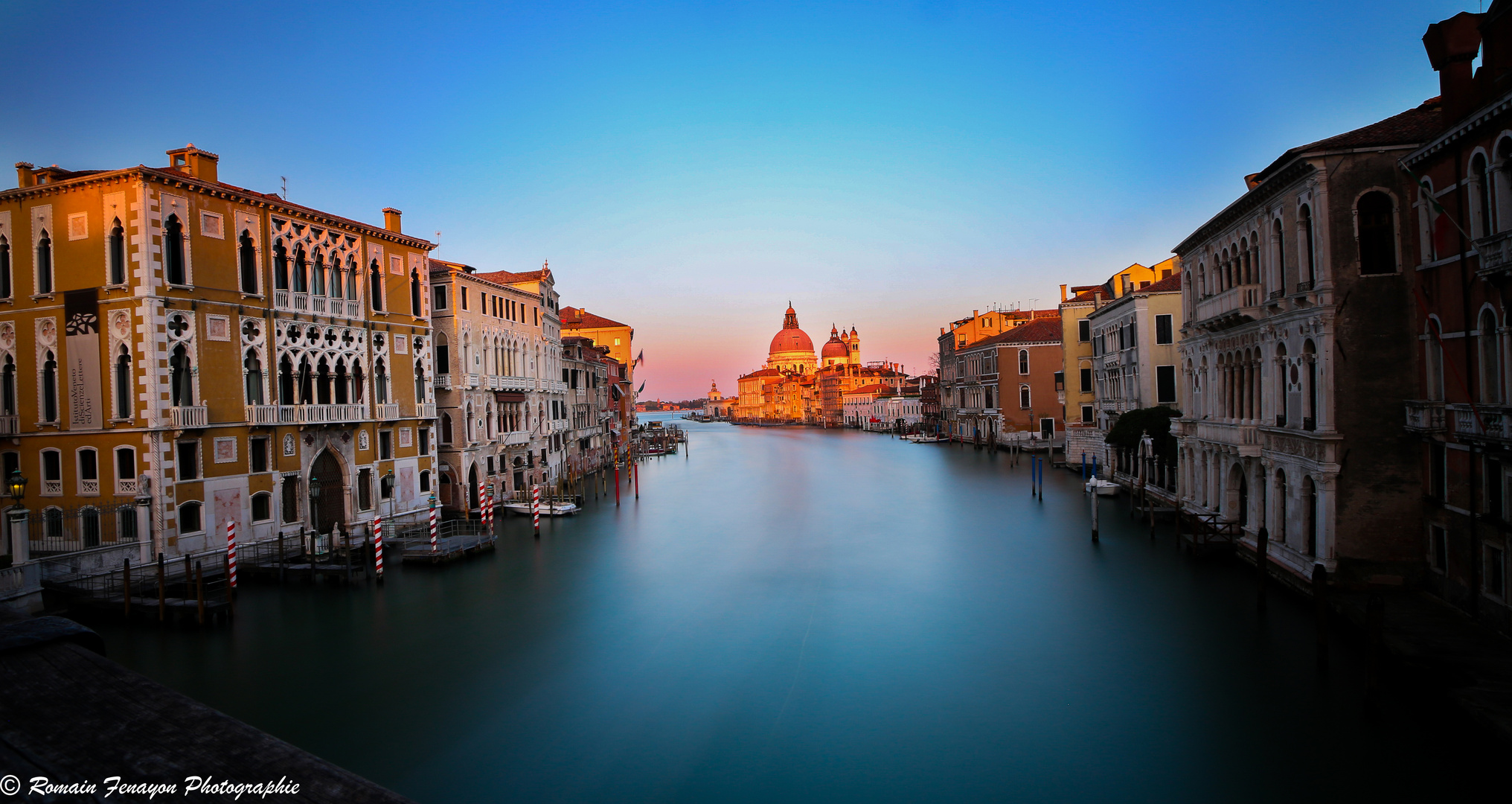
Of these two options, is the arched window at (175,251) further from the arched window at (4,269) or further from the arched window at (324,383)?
the arched window at (324,383)

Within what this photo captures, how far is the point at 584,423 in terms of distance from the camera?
4403 cm

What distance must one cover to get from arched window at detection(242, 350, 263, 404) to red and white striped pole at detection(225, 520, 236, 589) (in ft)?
10.1

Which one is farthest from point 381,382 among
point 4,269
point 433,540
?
point 4,269

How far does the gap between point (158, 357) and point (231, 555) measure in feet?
14.2

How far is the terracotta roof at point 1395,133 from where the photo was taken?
1318 centimetres

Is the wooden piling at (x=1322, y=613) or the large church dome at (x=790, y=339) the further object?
the large church dome at (x=790, y=339)

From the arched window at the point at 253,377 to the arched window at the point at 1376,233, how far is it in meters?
22.4

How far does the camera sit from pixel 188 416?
17.2 m

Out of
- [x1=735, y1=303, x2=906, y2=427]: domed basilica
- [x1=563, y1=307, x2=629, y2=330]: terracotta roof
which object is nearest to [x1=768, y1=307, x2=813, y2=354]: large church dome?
[x1=735, y1=303, x2=906, y2=427]: domed basilica

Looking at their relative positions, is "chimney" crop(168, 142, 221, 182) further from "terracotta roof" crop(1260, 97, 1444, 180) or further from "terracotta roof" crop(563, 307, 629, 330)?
"terracotta roof" crop(563, 307, 629, 330)

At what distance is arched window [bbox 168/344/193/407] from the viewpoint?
17234mm

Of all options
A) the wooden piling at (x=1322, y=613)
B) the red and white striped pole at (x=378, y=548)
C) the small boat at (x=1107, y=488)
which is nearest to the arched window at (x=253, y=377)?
the red and white striped pole at (x=378, y=548)

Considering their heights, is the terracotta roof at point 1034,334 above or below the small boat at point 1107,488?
above

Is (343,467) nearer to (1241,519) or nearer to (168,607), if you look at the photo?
(168,607)
